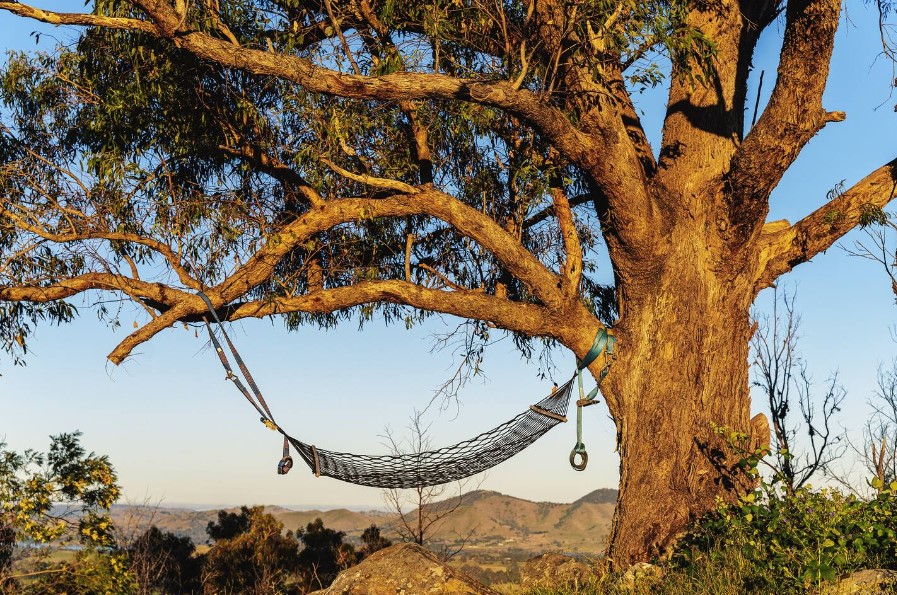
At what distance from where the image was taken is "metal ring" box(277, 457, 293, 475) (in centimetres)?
656

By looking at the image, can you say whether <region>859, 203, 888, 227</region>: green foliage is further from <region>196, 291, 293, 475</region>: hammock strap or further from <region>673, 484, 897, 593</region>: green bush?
<region>196, 291, 293, 475</region>: hammock strap

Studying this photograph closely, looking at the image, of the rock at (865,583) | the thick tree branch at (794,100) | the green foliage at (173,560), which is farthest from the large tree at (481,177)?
the green foliage at (173,560)

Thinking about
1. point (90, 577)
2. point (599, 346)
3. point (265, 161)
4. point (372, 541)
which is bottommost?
point (90, 577)

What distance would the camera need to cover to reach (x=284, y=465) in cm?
659

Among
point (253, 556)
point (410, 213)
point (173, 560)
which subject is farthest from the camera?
point (173, 560)

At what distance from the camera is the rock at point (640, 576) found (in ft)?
18.2

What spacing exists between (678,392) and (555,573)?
1.67 m

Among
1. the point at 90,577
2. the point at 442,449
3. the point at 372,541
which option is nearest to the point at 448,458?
the point at 442,449

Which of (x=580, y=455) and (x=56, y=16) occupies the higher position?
(x=56, y=16)

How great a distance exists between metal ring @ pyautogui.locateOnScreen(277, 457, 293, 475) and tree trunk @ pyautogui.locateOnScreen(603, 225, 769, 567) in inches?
98.7

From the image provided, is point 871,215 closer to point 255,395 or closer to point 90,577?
point 255,395

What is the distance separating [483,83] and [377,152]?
257cm

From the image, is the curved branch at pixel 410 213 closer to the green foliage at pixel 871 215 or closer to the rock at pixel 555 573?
the rock at pixel 555 573

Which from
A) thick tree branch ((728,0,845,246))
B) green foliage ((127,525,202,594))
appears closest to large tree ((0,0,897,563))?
thick tree branch ((728,0,845,246))
